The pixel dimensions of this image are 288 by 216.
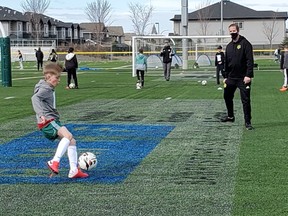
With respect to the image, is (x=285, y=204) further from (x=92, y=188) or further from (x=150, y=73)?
(x=150, y=73)

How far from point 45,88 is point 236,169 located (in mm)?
2665

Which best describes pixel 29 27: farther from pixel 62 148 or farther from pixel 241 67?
pixel 62 148

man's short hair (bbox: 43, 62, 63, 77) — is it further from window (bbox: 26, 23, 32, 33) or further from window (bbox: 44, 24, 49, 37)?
window (bbox: 44, 24, 49, 37)

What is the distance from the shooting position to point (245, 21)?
100812 millimetres

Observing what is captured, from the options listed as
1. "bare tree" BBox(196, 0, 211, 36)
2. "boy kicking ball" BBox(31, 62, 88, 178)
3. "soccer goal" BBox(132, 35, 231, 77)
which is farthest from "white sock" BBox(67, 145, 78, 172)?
"bare tree" BBox(196, 0, 211, 36)

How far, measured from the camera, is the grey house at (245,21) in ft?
324

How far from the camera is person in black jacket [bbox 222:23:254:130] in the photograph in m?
11.8

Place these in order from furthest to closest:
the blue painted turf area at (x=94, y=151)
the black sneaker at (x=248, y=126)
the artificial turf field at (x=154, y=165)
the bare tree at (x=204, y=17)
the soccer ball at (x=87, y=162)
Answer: the bare tree at (x=204, y=17), the black sneaker at (x=248, y=126), the soccer ball at (x=87, y=162), the blue painted turf area at (x=94, y=151), the artificial turf field at (x=154, y=165)

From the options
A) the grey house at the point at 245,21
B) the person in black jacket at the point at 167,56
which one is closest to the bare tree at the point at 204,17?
the grey house at the point at 245,21

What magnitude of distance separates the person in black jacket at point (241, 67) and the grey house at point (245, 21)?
283ft

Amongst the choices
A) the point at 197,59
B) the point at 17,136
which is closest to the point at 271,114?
the point at 17,136

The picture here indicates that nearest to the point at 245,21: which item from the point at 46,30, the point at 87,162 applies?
the point at 46,30

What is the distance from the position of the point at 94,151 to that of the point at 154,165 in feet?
4.73

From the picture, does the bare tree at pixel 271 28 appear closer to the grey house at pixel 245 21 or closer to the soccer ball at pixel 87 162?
the grey house at pixel 245 21
